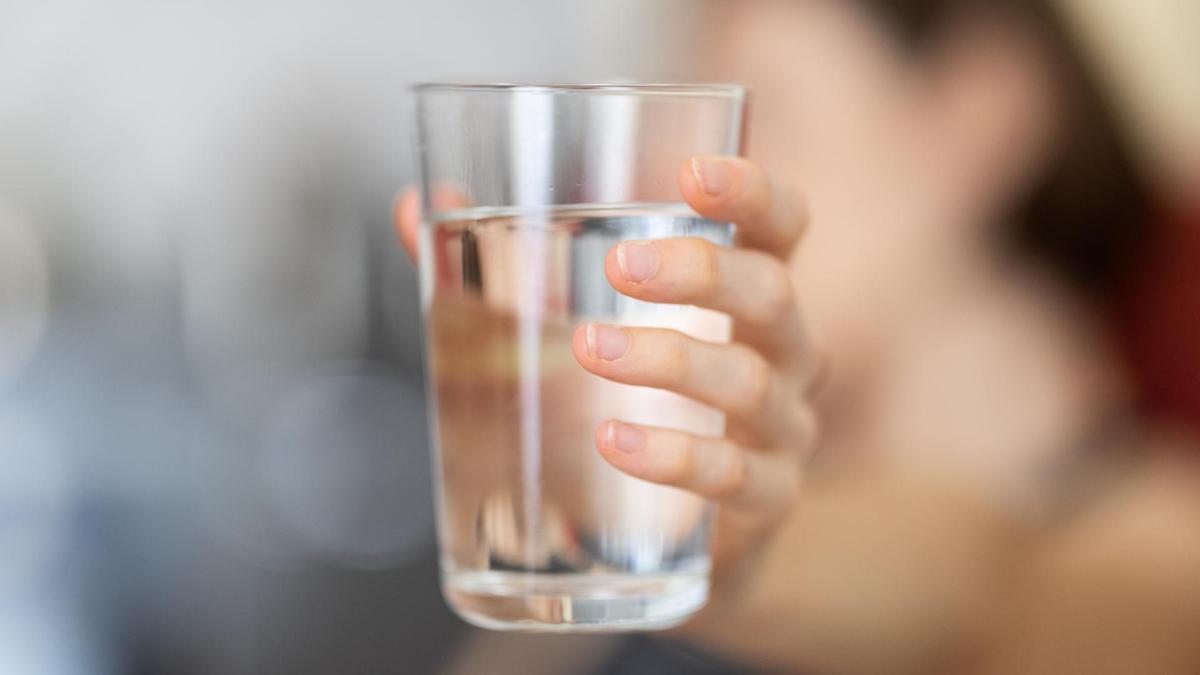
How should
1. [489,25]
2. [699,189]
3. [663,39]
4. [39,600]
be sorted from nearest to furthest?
[699,189] → [39,600] → [663,39] → [489,25]

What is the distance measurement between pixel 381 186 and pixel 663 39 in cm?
94

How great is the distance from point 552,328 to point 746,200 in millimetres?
98

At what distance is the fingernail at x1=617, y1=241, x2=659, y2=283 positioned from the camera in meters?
0.47

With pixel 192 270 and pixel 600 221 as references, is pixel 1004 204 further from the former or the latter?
pixel 192 270

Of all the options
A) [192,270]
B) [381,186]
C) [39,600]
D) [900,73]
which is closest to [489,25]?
[381,186]

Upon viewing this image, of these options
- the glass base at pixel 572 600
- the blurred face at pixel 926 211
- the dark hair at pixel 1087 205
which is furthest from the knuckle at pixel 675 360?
the dark hair at pixel 1087 205

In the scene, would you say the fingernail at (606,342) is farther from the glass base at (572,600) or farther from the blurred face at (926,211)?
the blurred face at (926,211)

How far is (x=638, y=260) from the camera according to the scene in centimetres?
47

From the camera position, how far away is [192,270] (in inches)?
104

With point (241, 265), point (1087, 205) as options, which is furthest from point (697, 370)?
point (241, 265)

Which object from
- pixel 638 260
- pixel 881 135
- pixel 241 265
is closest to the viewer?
pixel 638 260

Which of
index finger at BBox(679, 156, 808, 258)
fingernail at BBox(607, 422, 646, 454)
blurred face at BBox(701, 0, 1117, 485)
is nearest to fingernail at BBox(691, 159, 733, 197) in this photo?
index finger at BBox(679, 156, 808, 258)

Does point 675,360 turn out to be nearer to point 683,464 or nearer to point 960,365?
point 683,464

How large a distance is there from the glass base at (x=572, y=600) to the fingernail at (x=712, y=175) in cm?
17
